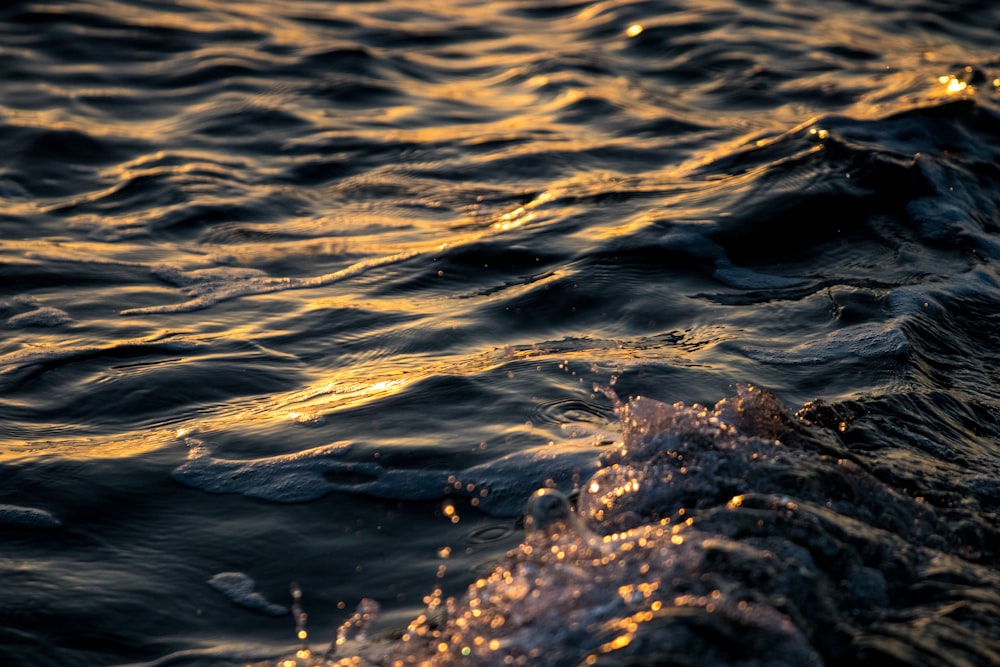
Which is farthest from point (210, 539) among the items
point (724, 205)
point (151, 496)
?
point (724, 205)

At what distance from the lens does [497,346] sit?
4.71 m

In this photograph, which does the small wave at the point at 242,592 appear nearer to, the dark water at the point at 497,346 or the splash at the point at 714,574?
the dark water at the point at 497,346

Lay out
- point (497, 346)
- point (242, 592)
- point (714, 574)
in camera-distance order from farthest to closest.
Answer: point (497, 346), point (242, 592), point (714, 574)

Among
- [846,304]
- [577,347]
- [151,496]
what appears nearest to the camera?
[151,496]

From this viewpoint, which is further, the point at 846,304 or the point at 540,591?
the point at 846,304

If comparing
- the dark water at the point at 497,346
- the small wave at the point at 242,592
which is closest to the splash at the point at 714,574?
the dark water at the point at 497,346

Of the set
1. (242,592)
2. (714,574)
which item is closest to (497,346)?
(242,592)

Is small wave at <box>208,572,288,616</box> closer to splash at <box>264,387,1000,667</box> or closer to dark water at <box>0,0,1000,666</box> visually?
dark water at <box>0,0,1000,666</box>

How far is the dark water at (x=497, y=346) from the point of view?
2838mm

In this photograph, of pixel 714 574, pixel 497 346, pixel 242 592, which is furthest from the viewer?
pixel 497 346

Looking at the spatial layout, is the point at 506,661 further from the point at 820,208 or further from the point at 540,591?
the point at 820,208

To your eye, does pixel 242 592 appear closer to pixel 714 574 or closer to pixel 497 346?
pixel 714 574

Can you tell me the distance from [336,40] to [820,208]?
16.2ft

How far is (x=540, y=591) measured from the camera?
2.70 meters
